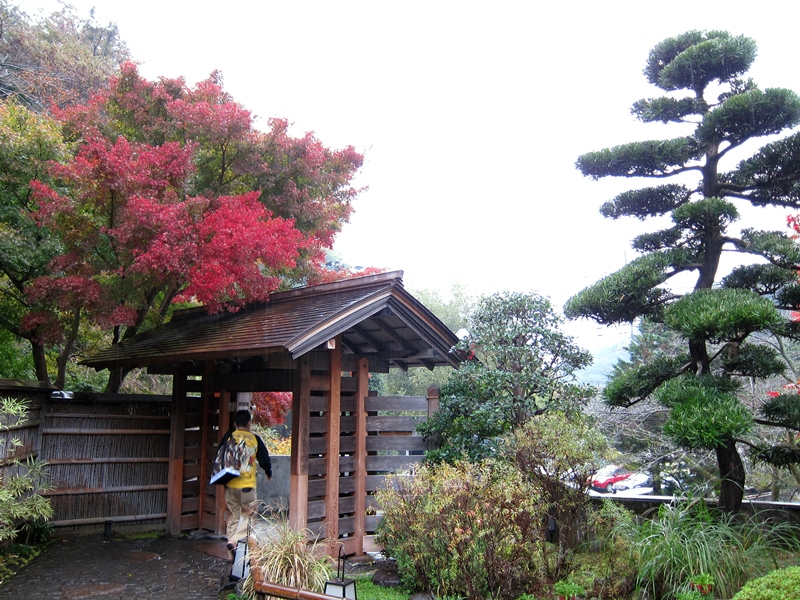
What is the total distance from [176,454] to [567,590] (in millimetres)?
6726

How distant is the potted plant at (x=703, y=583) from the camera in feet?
15.9

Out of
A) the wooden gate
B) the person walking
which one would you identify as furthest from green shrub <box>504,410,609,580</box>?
the wooden gate

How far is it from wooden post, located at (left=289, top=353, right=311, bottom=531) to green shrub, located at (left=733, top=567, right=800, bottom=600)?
474 cm

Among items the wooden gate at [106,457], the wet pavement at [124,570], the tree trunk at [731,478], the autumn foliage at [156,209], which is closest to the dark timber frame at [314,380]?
the wooden gate at [106,457]

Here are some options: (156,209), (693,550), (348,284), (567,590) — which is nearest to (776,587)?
(693,550)

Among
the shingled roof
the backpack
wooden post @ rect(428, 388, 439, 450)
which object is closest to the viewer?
the backpack

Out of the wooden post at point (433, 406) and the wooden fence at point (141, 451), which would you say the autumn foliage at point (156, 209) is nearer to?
the wooden fence at point (141, 451)

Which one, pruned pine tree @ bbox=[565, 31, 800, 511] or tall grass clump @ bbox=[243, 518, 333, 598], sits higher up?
pruned pine tree @ bbox=[565, 31, 800, 511]

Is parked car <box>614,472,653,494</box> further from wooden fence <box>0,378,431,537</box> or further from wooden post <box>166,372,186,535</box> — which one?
wooden post <box>166,372,186,535</box>

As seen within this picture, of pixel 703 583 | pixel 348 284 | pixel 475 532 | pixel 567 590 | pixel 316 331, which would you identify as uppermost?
pixel 348 284

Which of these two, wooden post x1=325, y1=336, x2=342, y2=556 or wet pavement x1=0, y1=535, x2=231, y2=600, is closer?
wet pavement x1=0, y1=535, x2=231, y2=600

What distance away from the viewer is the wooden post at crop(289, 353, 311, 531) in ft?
24.2

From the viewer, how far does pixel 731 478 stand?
6.29m

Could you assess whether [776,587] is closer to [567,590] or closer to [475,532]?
[567,590]
